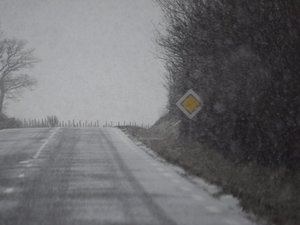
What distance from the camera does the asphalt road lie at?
9.49m

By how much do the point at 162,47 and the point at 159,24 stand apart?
129 cm

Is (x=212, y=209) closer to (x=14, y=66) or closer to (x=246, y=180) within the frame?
(x=246, y=180)

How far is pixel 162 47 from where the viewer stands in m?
23.4

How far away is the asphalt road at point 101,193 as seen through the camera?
31.1ft

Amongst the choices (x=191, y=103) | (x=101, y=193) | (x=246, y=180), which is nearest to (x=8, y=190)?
(x=101, y=193)

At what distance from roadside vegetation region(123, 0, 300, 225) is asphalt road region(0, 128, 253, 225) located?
0.87 m

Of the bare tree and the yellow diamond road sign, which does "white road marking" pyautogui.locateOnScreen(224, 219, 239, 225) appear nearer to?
the yellow diamond road sign

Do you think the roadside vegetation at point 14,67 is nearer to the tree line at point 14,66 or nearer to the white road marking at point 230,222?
the tree line at point 14,66

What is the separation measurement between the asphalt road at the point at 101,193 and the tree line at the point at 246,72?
2.48 m

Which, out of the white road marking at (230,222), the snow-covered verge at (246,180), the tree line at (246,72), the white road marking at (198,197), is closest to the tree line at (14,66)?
the snow-covered verge at (246,180)

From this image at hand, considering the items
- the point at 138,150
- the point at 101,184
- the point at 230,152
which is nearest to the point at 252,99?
the point at 230,152

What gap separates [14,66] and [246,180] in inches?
2036

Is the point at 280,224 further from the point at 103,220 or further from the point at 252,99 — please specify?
the point at 252,99

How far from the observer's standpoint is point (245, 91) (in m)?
16.6
